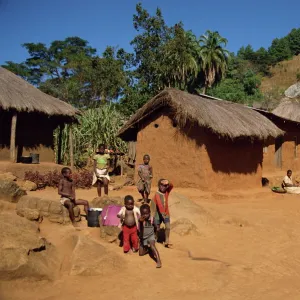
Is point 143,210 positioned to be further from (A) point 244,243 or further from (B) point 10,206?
(B) point 10,206

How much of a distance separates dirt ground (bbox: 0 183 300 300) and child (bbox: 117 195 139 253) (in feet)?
0.62

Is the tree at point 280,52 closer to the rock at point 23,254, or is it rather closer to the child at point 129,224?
the child at point 129,224

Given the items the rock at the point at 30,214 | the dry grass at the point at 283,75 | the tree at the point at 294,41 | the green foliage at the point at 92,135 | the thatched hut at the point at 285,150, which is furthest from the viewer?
the tree at the point at 294,41

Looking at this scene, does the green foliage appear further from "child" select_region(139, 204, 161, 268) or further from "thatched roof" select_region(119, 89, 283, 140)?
"child" select_region(139, 204, 161, 268)

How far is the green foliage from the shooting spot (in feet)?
58.5

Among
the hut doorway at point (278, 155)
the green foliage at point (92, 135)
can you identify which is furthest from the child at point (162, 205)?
the hut doorway at point (278, 155)

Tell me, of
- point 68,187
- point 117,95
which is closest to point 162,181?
point 68,187

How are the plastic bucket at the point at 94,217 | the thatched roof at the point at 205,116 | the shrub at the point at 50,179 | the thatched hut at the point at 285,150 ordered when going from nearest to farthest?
the plastic bucket at the point at 94,217
the thatched roof at the point at 205,116
the shrub at the point at 50,179
the thatched hut at the point at 285,150

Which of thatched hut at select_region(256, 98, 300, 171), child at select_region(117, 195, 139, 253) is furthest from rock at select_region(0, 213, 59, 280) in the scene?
thatched hut at select_region(256, 98, 300, 171)

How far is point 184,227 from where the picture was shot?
23.2 feet

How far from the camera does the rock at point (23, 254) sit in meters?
4.53

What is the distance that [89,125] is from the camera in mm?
18031

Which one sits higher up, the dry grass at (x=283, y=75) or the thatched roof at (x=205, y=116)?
the dry grass at (x=283, y=75)

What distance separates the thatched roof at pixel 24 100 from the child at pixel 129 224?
747 cm
